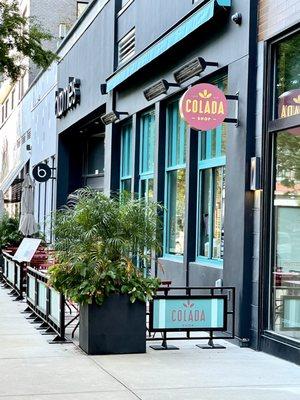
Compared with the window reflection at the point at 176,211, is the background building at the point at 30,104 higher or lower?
higher

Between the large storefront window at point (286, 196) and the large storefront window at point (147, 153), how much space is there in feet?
20.4

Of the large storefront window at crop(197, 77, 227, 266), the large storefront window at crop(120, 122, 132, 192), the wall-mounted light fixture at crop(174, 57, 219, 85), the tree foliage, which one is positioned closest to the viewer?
the wall-mounted light fixture at crop(174, 57, 219, 85)

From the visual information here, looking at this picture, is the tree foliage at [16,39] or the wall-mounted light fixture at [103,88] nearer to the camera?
the wall-mounted light fixture at [103,88]

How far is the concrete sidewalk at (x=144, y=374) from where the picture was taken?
23.7ft

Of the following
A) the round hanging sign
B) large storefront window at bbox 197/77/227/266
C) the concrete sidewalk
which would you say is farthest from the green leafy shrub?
the round hanging sign

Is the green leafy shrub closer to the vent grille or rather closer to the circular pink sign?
the circular pink sign

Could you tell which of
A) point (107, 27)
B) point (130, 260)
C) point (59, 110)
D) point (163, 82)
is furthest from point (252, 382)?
point (59, 110)

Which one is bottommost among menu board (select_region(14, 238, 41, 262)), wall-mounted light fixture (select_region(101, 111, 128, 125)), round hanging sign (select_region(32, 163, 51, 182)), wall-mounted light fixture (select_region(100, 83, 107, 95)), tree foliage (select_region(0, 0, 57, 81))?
menu board (select_region(14, 238, 41, 262))

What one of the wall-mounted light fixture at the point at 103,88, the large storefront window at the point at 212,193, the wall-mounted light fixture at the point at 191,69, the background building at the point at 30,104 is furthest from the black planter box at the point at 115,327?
the background building at the point at 30,104

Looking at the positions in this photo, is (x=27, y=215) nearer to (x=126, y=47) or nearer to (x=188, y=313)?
(x=126, y=47)

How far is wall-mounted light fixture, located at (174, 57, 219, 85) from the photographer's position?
38.8 ft

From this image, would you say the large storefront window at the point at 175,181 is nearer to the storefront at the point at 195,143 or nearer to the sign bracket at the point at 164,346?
the storefront at the point at 195,143

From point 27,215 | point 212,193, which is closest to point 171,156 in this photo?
point 212,193

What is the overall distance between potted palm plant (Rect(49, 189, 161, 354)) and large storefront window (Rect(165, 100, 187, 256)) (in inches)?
153
